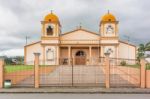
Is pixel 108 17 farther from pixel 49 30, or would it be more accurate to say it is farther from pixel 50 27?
pixel 49 30

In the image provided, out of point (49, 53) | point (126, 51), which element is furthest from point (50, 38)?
point (126, 51)

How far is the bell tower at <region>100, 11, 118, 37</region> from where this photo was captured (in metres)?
53.7

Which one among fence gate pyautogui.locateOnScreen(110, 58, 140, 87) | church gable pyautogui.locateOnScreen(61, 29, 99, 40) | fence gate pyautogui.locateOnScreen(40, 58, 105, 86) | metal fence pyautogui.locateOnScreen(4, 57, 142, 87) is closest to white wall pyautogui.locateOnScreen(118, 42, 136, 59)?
church gable pyautogui.locateOnScreen(61, 29, 99, 40)

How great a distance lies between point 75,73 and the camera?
25625 mm

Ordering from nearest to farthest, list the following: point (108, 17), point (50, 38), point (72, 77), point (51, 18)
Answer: point (72, 77) < point (50, 38) < point (108, 17) < point (51, 18)

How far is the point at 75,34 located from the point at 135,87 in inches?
1389

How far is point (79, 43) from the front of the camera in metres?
54.4

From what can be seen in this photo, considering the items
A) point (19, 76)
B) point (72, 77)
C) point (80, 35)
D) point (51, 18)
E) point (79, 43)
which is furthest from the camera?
point (80, 35)

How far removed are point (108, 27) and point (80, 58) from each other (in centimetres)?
772

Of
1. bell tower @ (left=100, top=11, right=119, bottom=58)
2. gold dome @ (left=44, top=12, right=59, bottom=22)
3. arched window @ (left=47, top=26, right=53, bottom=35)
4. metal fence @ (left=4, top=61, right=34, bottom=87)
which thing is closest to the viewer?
metal fence @ (left=4, top=61, right=34, bottom=87)

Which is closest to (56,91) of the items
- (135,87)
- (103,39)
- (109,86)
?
(109,86)

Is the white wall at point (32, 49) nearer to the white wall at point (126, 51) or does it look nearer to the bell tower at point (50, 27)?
the bell tower at point (50, 27)

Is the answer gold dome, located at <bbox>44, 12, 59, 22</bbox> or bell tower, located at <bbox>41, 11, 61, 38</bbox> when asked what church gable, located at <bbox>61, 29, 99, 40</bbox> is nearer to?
bell tower, located at <bbox>41, 11, 61, 38</bbox>

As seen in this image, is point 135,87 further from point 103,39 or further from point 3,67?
point 103,39
